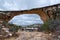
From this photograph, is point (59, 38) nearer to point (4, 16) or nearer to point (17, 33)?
point (17, 33)

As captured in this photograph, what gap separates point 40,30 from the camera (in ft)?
10.9

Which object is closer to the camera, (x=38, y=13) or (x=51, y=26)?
(x=51, y=26)

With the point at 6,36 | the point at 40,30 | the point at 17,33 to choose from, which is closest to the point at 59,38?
the point at 40,30

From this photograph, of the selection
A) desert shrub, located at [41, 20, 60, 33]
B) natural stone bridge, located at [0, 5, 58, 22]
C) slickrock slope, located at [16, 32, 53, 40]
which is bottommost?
slickrock slope, located at [16, 32, 53, 40]

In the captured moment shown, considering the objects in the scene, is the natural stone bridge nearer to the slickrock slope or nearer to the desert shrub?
the desert shrub

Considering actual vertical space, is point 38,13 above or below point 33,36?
above

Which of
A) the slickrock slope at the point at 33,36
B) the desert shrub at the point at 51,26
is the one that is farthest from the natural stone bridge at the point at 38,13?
the slickrock slope at the point at 33,36

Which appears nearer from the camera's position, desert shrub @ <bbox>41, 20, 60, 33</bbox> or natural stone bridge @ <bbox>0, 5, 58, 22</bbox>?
desert shrub @ <bbox>41, 20, 60, 33</bbox>

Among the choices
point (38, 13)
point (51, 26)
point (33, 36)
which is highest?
point (38, 13)

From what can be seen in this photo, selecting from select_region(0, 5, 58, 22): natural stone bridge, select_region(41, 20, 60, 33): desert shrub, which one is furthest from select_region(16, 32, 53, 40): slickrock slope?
select_region(0, 5, 58, 22): natural stone bridge

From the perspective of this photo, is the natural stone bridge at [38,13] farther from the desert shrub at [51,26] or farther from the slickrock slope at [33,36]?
the slickrock slope at [33,36]

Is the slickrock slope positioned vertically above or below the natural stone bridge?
below

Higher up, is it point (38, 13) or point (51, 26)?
point (38, 13)

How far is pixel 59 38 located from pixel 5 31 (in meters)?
1.07
